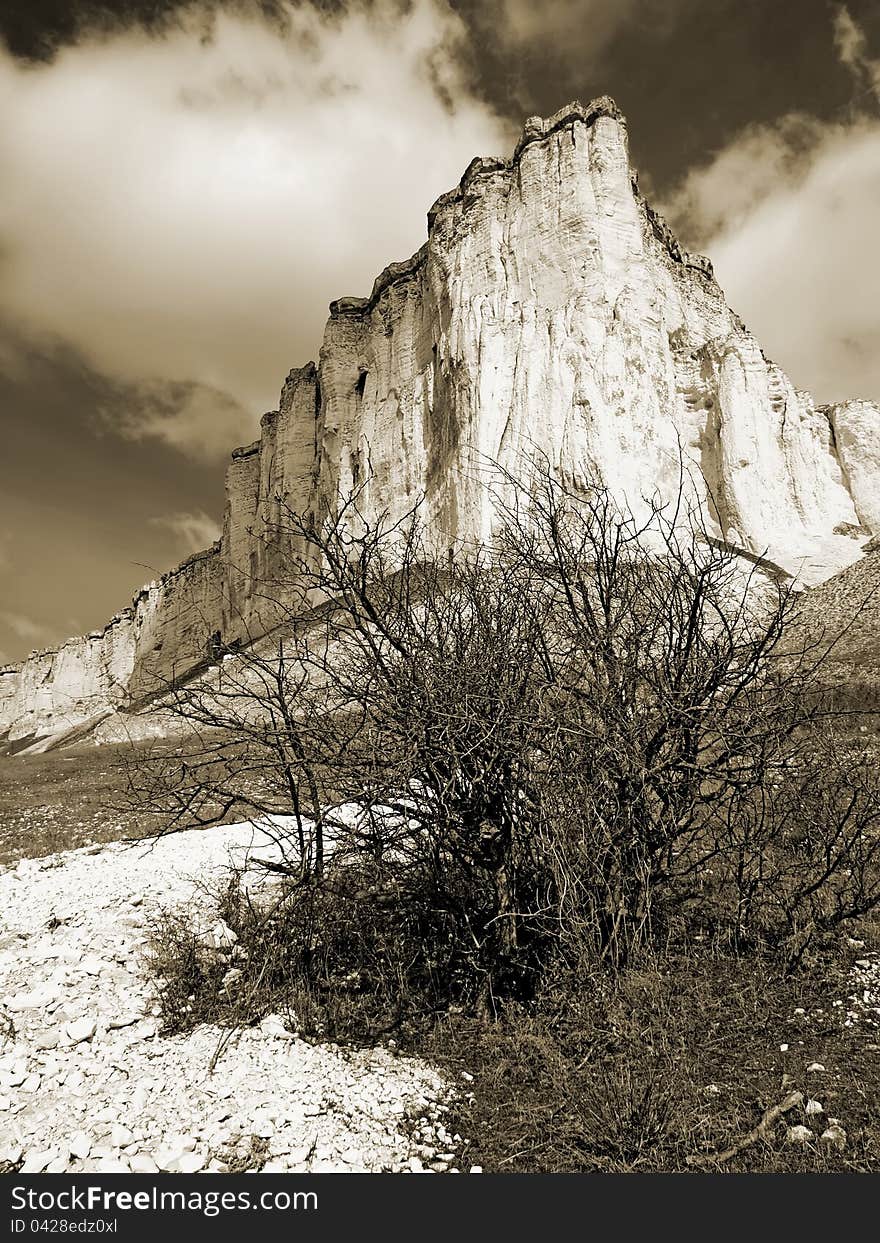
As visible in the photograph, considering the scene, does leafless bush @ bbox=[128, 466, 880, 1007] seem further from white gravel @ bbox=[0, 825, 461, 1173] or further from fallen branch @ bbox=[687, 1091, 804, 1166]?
fallen branch @ bbox=[687, 1091, 804, 1166]

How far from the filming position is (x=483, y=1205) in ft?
9.79

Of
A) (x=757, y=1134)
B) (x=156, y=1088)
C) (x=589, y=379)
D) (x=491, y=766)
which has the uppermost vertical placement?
(x=589, y=379)

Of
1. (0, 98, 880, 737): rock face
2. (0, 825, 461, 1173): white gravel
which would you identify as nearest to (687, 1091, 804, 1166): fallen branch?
(0, 825, 461, 1173): white gravel

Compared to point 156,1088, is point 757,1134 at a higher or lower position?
lower

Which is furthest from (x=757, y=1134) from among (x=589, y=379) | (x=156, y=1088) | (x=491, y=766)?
(x=589, y=379)

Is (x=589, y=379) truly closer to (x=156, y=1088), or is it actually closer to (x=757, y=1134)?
(x=757, y=1134)

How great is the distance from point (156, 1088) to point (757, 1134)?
2.90 metres

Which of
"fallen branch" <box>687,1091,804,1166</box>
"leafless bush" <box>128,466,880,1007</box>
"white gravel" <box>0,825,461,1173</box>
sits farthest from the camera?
"leafless bush" <box>128,466,880,1007</box>

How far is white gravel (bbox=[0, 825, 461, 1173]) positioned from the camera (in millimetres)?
3299

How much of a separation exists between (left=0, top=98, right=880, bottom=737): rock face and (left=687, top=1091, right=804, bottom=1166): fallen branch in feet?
110

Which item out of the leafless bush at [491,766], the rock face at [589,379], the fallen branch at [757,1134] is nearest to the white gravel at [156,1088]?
the leafless bush at [491,766]

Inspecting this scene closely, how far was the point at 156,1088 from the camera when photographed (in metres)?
3.76

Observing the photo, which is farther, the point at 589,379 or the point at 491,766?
the point at 589,379

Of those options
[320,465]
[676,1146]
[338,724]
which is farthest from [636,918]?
[320,465]
